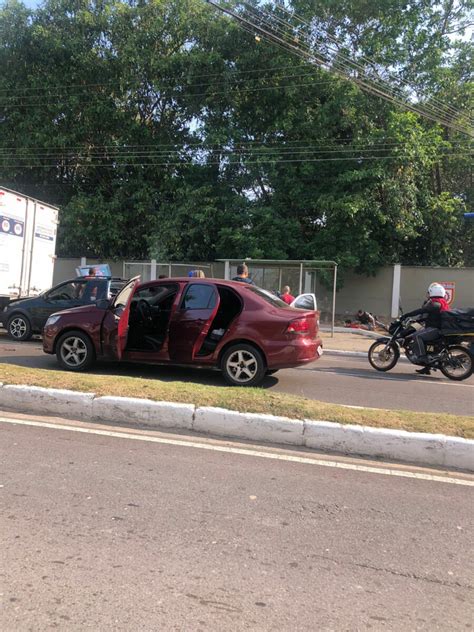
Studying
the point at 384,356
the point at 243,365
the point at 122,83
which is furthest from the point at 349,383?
the point at 122,83

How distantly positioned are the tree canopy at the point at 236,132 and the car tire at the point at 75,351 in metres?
12.6

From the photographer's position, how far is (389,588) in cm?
271

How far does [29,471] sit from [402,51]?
2115 cm

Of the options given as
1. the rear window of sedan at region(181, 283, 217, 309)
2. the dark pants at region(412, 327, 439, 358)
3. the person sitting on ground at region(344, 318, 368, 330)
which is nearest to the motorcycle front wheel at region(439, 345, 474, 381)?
the dark pants at region(412, 327, 439, 358)

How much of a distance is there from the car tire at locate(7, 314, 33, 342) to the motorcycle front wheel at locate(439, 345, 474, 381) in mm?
8764

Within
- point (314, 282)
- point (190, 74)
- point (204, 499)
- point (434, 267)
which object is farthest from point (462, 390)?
point (190, 74)

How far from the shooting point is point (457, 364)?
364 inches

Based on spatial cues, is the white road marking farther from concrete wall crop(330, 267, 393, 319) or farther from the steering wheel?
concrete wall crop(330, 267, 393, 319)

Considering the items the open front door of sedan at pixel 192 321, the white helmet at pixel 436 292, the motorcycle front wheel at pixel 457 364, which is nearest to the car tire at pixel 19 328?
the open front door of sedan at pixel 192 321

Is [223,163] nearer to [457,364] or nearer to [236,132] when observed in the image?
[236,132]

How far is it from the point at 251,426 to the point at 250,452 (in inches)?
16.0

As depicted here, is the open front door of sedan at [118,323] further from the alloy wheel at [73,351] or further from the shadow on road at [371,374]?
the shadow on road at [371,374]

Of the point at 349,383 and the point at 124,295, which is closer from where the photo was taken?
the point at 124,295

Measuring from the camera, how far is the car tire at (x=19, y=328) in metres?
11.4
